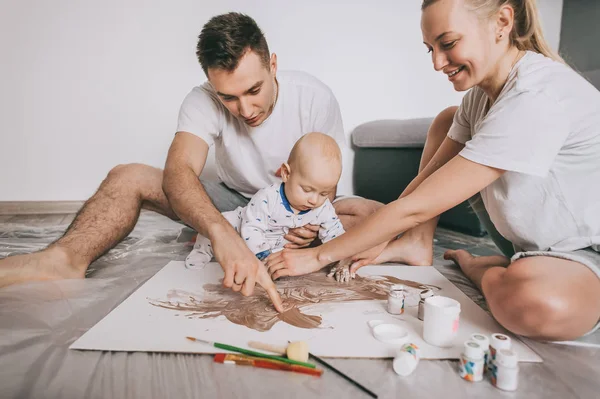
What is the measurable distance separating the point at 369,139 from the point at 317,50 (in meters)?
0.72

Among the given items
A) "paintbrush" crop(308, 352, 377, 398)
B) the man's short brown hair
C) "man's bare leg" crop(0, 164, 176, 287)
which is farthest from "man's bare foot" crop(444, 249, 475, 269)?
"man's bare leg" crop(0, 164, 176, 287)

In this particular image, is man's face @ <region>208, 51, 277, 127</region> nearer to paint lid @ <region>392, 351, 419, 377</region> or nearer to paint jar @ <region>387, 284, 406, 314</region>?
paint jar @ <region>387, 284, 406, 314</region>

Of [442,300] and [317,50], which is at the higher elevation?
[317,50]

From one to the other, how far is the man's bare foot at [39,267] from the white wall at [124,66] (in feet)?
5.07

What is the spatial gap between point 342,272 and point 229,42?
85cm

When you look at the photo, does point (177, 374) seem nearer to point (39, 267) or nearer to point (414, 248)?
point (39, 267)

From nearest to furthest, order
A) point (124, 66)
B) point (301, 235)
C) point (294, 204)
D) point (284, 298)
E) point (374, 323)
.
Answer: point (374, 323) < point (284, 298) < point (294, 204) < point (301, 235) < point (124, 66)

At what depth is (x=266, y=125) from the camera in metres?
1.74

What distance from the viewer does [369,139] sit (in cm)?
271

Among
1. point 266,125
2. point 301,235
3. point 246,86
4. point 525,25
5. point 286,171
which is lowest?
point 301,235

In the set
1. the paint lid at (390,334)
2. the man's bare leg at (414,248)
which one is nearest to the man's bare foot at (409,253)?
the man's bare leg at (414,248)

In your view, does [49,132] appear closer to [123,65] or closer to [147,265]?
[123,65]

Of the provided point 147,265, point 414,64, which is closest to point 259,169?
point 147,265

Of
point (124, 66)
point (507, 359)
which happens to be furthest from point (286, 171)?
point (124, 66)
